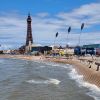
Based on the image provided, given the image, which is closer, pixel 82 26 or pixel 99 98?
pixel 99 98

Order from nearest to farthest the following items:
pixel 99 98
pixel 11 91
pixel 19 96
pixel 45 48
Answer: pixel 99 98 < pixel 19 96 < pixel 11 91 < pixel 45 48

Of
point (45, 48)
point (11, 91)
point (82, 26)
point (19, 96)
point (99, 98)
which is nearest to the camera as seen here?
point (99, 98)

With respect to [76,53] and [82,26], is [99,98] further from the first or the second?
[76,53]

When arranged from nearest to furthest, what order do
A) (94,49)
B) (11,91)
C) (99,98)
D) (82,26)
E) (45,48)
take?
1. (99,98)
2. (11,91)
3. (82,26)
4. (94,49)
5. (45,48)

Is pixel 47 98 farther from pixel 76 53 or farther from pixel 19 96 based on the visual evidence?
pixel 76 53

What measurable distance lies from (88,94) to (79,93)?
3.26 feet

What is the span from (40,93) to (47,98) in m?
3.09

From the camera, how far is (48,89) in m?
A: 35.8

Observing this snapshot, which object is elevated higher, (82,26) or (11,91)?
(82,26)

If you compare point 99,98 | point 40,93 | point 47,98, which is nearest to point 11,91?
point 40,93

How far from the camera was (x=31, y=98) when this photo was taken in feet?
97.2

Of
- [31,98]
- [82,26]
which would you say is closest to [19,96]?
[31,98]

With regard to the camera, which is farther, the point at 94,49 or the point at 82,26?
the point at 94,49

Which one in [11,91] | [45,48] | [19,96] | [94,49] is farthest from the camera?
[45,48]
